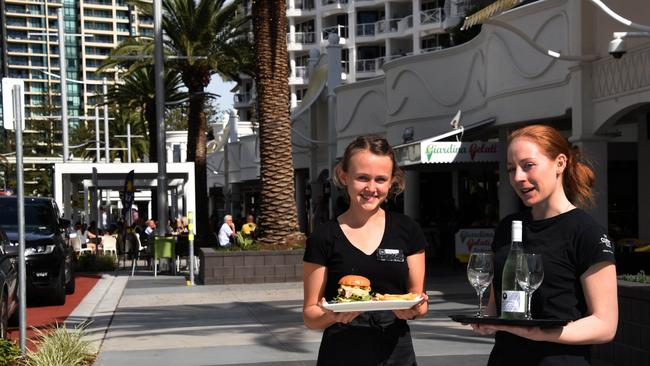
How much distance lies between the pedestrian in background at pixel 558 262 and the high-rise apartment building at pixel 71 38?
603 ft

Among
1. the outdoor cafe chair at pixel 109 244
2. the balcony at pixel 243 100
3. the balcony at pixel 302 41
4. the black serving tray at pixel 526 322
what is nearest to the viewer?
the black serving tray at pixel 526 322

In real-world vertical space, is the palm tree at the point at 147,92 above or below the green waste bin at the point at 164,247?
above

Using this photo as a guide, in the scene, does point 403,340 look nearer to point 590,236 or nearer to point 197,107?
point 590,236

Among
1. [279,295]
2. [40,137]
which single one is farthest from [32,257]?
[40,137]

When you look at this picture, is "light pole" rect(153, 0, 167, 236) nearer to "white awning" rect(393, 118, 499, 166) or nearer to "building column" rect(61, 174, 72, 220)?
"building column" rect(61, 174, 72, 220)

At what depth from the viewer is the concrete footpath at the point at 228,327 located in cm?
1082

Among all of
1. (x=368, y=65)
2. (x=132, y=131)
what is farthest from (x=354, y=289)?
(x=132, y=131)

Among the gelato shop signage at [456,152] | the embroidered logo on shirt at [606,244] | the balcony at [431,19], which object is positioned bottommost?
the embroidered logo on shirt at [606,244]

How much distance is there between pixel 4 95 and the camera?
35.8 feet

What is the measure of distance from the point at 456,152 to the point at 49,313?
9.96m

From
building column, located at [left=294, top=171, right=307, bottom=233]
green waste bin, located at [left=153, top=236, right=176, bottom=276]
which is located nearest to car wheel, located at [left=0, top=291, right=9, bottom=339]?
green waste bin, located at [left=153, top=236, right=176, bottom=276]

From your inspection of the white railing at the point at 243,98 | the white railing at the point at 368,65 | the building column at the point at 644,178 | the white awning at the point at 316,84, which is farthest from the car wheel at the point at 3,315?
the white railing at the point at 243,98

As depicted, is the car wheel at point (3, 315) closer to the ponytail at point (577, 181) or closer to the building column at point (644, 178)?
the ponytail at point (577, 181)

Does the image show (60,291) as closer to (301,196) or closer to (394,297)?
(394,297)
